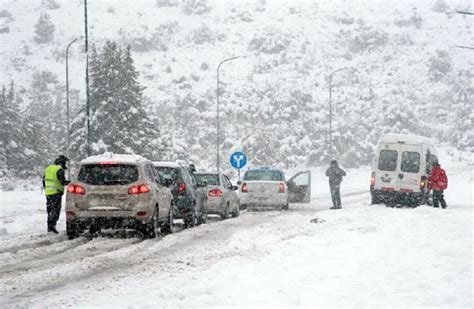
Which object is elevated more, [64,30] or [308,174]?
[64,30]

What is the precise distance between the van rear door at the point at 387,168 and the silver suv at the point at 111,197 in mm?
14497

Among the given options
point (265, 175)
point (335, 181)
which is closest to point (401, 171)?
point (335, 181)

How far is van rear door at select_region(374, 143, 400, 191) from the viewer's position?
28.8 m

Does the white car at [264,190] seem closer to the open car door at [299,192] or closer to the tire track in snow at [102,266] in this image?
the open car door at [299,192]

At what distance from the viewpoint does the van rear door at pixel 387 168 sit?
28.8 meters

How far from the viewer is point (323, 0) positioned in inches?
6491

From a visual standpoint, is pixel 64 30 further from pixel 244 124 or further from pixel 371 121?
pixel 371 121

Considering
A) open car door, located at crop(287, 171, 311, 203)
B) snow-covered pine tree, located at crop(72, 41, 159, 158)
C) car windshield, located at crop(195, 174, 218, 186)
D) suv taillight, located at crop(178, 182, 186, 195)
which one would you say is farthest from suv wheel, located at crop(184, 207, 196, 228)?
snow-covered pine tree, located at crop(72, 41, 159, 158)

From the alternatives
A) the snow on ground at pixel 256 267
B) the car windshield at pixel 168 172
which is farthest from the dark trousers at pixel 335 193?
the snow on ground at pixel 256 267

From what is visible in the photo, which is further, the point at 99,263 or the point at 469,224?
the point at 469,224

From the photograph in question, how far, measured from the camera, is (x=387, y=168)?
2900 cm

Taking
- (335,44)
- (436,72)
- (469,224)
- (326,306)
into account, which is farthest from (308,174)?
(335,44)

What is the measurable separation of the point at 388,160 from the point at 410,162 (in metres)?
0.82

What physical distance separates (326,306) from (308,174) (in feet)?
84.8
